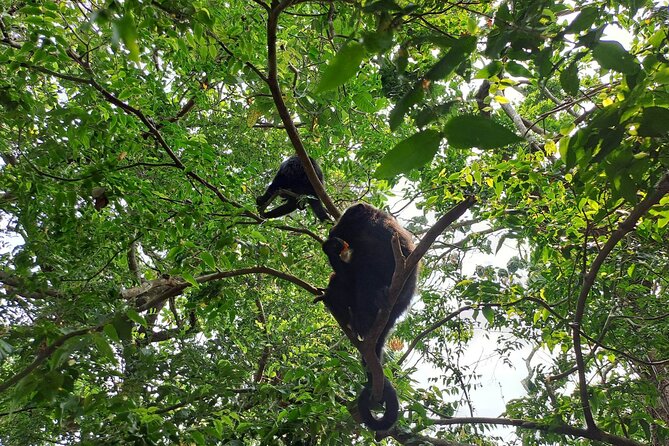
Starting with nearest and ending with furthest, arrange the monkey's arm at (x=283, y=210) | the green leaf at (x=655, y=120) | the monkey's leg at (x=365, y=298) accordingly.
→ 1. the green leaf at (x=655, y=120)
2. the monkey's leg at (x=365, y=298)
3. the monkey's arm at (x=283, y=210)

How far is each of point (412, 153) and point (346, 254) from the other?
11.3ft

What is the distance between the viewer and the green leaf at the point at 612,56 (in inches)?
35.7

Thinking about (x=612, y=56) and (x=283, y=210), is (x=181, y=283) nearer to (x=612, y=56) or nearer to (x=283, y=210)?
(x=283, y=210)

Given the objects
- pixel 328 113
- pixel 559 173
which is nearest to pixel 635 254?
pixel 559 173

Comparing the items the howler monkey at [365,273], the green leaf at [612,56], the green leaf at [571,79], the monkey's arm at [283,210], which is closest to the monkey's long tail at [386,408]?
the howler monkey at [365,273]

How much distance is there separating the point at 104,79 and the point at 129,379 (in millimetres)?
2100

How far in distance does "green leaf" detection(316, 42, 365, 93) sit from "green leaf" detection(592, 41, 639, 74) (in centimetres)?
47

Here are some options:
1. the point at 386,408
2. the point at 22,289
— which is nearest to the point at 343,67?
the point at 22,289

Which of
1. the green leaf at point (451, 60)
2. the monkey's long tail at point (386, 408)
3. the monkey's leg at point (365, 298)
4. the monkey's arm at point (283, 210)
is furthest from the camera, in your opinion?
the monkey's arm at point (283, 210)

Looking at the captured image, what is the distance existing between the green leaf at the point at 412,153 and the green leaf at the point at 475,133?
0.02 metres

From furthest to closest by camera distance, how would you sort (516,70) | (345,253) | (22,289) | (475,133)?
(345,253) < (22,289) < (516,70) < (475,133)

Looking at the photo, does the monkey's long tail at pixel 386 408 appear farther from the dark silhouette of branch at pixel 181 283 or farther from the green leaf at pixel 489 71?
the green leaf at pixel 489 71

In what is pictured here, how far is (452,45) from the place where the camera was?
0.84m

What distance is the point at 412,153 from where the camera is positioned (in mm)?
727
